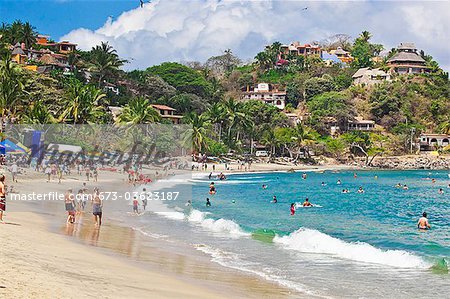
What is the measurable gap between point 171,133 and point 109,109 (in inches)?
429

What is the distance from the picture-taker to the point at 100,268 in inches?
465

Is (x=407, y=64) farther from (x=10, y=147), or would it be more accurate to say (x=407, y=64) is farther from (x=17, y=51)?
(x=10, y=147)

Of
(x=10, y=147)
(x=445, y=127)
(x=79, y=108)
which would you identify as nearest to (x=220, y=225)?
(x=10, y=147)

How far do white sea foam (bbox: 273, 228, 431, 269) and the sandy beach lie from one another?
5.25 metres

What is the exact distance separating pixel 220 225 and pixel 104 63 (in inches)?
2494

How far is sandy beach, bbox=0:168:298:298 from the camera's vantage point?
29.8ft

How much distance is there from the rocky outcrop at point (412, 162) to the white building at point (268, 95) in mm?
27242

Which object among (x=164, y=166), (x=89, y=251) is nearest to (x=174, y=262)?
(x=89, y=251)

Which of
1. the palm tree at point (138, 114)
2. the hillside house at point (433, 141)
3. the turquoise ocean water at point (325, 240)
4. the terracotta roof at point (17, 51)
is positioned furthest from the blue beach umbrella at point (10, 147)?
the hillside house at point (433, 141)

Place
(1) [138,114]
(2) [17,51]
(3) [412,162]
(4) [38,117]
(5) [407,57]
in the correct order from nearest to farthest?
(4) [38,117] < (1) [138,114] < (2) [17,51] < (3) [412,162] < (5) [407,57]

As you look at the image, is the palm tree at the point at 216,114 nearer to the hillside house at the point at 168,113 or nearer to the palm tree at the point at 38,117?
the hillside house at the point at 168,113

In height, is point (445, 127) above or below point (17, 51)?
below

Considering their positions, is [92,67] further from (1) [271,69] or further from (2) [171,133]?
(1) [271,69]

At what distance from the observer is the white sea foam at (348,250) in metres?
17.1
